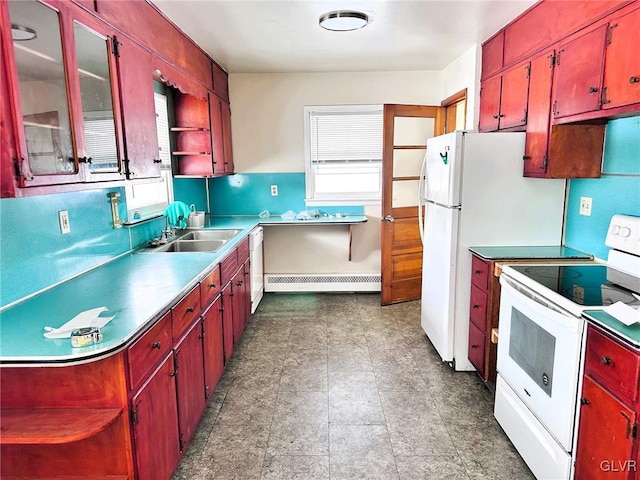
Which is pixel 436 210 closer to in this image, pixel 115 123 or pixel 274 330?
pixel 274 330

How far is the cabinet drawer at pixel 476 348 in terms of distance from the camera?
2631mm

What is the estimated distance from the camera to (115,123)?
6.45ft

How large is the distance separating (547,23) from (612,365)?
2024 mm

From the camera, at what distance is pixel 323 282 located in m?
4.62

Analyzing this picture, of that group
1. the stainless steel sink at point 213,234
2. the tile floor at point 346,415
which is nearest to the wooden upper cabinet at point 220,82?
the stainless steel sink at point 213,234

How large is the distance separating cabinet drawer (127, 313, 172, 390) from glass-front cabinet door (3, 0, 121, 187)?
659 mm

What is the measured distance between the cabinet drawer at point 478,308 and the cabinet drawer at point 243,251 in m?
1.76

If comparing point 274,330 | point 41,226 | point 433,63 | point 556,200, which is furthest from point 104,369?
point 433,63

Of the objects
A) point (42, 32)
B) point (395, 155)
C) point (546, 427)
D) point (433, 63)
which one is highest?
point (433, 63)

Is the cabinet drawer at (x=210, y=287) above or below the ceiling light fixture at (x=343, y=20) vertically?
below

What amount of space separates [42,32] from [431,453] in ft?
8.22

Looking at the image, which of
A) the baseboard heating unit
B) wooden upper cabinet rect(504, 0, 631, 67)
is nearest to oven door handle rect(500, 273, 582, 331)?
wooden upper cabinet rect(504, 0, 631, 67)

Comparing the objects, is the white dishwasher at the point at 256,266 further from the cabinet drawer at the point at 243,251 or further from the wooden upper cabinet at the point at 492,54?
the wooden upper cabinet at the point at 492,54

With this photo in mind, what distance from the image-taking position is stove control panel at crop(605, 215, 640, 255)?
6.52 feet
